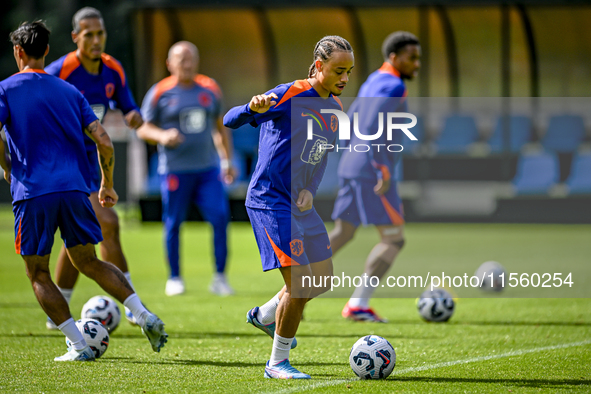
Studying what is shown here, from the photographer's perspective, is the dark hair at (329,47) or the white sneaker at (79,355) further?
the white sneaker at (79,355)

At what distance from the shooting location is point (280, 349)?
15.9 ft

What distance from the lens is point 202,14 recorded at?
1584cm

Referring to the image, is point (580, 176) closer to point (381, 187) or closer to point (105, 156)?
point (381, 187)

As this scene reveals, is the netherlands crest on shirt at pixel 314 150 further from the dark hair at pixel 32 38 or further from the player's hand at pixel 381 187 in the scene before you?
the player's hand at pixel 381 187

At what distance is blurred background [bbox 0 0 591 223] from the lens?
50.4ft

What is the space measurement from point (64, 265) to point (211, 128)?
3123mm

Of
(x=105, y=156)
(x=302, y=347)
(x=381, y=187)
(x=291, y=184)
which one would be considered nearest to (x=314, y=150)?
(x=291, y=184)

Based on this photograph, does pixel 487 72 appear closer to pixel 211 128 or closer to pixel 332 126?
pixel 211 128

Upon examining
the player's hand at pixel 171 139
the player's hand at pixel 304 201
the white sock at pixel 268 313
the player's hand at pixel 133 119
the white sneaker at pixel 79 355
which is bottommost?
A: the white sneaker at pixel 79 355

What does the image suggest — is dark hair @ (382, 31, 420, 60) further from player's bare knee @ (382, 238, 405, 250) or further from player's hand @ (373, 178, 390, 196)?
player's bare knee @ (382, 238, 405, 250)

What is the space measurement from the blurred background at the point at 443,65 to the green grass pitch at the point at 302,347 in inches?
206

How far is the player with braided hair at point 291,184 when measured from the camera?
479 centimetres

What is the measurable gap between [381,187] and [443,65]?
9732 millimetres

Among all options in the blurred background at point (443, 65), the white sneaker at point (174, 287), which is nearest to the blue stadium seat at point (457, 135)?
the blurred background at point (443, 65)
